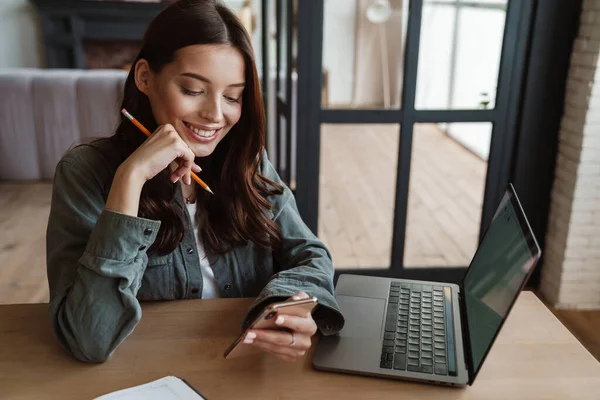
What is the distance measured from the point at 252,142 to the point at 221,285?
0.30 metres

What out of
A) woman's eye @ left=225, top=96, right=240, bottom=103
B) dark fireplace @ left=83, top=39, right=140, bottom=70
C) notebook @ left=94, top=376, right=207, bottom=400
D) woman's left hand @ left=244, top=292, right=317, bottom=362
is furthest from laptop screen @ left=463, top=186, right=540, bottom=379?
dark fireplace @ left=83, top=39, right=140, bottom=70

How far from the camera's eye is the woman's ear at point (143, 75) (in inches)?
44.6

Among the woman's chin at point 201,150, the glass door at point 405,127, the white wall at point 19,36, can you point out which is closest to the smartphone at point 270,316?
the woman's chin at point 201,150

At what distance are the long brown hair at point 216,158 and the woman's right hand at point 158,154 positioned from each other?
13 cm

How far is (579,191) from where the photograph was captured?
2.36 metres

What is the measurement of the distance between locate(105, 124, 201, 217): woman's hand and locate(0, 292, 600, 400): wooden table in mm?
229

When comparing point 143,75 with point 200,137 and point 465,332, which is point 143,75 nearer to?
point 200,137

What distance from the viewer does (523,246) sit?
2.79ft

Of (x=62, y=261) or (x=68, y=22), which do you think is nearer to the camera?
(x=62, y=261)

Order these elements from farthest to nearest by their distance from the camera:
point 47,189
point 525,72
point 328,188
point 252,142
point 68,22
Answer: point 68,22 < point 328,188 < point 47,189 < point 525,72 < point 252,142

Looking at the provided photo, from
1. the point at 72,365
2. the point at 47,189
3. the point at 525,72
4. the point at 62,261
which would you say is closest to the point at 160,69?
the point at 62,261

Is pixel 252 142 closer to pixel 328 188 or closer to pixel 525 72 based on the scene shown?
pixel 525 72

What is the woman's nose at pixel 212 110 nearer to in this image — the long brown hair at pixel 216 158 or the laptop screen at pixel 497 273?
the long brown hair at pixel 216 158

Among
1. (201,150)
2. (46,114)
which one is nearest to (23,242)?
(46,114)
